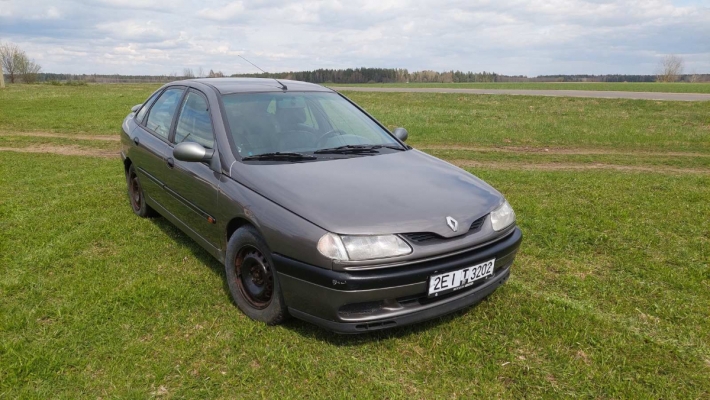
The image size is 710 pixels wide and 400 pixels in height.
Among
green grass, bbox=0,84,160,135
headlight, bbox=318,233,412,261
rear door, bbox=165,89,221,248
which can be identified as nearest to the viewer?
headlight, bbox=318,233,412,261

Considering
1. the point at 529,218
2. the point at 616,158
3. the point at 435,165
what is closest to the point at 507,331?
the point at 435,165

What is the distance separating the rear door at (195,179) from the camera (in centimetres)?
366

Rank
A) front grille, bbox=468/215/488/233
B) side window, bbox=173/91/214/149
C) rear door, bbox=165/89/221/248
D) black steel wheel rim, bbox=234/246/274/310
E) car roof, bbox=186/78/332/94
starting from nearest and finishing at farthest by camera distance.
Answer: front grille, bbox=468/215/488/233
black steel wheel rim, bbox=234/246/274/310
rear door, bbox=165/89/221/248
side window, bbox=173/91/214/149
car roof, bbox=186/78/332/94

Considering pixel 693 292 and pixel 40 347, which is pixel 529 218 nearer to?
pixel 693 292

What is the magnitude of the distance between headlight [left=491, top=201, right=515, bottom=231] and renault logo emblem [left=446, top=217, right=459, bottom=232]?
39 centimetres

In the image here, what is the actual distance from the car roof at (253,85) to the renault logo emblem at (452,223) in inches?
83.0

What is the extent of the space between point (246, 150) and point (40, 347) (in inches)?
68.9

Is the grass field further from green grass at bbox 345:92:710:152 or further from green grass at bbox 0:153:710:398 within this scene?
green grass at bbox 345:92:710:152

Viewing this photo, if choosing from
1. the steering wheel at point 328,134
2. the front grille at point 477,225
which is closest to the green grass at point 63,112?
the steering wheel at point 328,134

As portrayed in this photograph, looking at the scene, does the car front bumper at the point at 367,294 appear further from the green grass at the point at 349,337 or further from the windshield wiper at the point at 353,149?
the windshield wiper at the point at 353,149

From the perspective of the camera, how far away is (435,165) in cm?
378

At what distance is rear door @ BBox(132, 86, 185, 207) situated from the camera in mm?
4562

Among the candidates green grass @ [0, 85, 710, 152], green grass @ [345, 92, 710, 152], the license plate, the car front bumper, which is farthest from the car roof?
green grass @ [0, 85, 710, 152]

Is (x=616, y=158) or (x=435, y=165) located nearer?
(x=435, y=165)
